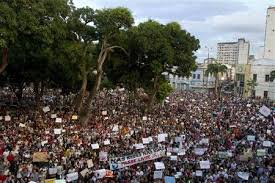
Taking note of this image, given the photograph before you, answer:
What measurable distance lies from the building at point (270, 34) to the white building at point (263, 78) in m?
4.65

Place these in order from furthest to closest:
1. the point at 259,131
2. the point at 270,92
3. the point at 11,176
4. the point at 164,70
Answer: the point at 270,92 < the point at 164,70 < the point at 259,131 < the point at 11,176

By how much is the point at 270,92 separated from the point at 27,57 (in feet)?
207

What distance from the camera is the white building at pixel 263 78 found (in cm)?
9012

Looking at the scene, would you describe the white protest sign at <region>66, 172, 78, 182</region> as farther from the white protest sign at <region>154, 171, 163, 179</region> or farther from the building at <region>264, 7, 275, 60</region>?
the building at <region>264, 7, 275, 60</region>

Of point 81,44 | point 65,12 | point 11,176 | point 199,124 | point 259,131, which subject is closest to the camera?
point 11,176

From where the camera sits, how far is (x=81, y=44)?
3450 centimetres

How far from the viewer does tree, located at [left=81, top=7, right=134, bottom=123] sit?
3491cm

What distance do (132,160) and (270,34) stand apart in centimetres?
7905

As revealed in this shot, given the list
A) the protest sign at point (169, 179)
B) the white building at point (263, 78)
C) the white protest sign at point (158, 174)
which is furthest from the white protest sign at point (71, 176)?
the white building at point (263, 78)

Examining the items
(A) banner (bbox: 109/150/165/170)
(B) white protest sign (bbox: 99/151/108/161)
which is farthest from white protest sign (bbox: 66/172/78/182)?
(B) white protest sign (bbox: 99/151/108/161)

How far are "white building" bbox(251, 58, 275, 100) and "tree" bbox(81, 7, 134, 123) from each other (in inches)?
2297

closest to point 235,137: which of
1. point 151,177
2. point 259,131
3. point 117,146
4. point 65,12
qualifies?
point 259,131

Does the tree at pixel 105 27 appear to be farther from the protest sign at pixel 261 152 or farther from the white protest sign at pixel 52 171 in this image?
the protest sign at pixel 261 152

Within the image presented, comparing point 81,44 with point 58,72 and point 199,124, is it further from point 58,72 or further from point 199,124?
point 199,124
